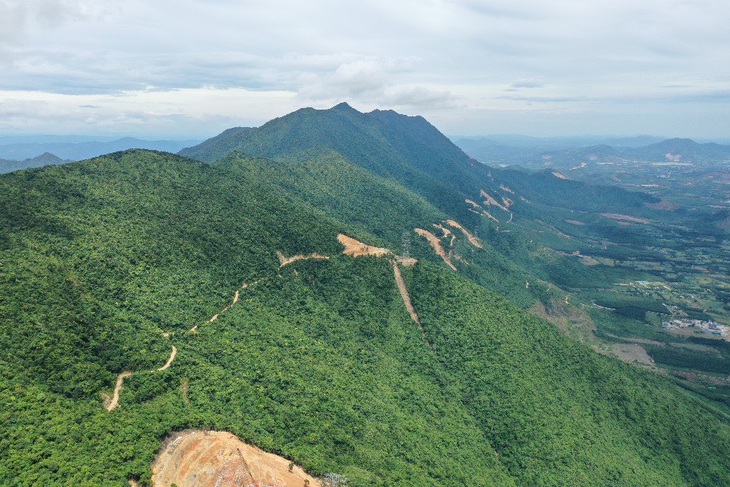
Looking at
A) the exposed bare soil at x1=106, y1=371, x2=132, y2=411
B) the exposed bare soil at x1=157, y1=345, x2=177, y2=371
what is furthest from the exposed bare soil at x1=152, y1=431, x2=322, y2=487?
the exposed bare soil at x1=157, y1=345, x2=177, y2=371

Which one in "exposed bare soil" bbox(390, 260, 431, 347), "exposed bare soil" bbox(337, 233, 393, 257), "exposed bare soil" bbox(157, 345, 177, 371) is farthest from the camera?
"exposed bare soil" bbox(337, 233, 393, 257)

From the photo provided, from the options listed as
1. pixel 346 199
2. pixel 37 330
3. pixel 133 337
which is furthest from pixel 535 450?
pixel 346 199

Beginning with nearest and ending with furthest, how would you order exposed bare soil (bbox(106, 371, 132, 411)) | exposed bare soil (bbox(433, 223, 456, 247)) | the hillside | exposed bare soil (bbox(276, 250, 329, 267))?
the hillside → exposed bare soil (bbox(106, 371, 132, 411)) → exposed bare soil (bbox(276, 250, 329, 267)) → exposed bare soil (bbox(433, 223, 456, 247))

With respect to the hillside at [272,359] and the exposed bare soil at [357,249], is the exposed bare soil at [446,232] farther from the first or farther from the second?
the exposed bare soil at [357,249]

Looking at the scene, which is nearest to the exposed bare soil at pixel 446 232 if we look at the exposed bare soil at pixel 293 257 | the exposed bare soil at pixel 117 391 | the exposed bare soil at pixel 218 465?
the exposed bare soil at pixel 293 257

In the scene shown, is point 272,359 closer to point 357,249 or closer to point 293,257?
point 293,257

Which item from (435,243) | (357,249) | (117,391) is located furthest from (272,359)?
(435,243)

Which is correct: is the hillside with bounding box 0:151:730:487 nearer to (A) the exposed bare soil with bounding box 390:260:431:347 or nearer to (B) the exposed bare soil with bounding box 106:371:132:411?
(B) the exposed bare soil with bounding box 106:371:132:411

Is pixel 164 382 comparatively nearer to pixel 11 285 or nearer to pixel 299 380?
pixel 299 380
